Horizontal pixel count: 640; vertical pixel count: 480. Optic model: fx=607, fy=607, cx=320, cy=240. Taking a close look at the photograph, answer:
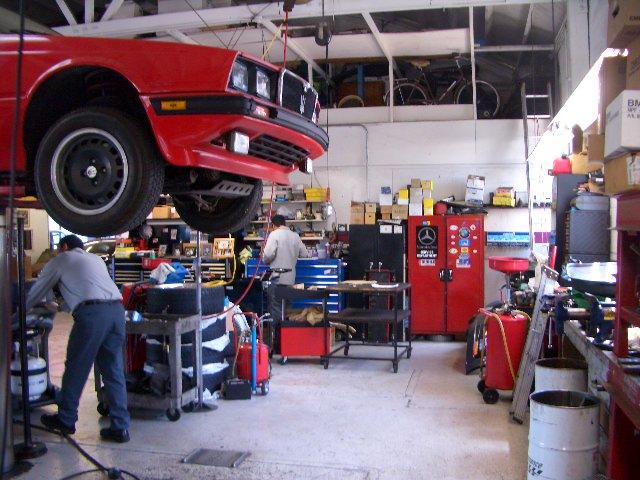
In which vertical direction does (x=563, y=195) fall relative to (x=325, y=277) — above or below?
above

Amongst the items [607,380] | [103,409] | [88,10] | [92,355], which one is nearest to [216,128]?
[607,380]

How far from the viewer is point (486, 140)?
8703 millimetres

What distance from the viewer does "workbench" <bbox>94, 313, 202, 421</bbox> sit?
4496mm

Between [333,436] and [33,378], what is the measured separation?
238 cm

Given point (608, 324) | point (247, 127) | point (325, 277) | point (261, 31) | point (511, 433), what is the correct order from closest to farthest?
1. point (247, 127)
2. point (608, 324)
3. point (511, 433)
4. point (261, 31)
5. point (325, 277)

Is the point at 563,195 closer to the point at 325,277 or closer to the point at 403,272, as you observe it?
the point at 403,272

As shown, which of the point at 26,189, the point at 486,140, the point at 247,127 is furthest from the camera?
the point at 486,140

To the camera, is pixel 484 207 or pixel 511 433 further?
pixel 484 207

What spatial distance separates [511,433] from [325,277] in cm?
413

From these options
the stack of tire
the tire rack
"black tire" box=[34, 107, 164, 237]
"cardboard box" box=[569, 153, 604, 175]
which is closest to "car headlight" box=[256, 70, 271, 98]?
"black tire" box=[34, 107, 164, 237]

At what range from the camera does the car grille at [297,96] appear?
2.76 m

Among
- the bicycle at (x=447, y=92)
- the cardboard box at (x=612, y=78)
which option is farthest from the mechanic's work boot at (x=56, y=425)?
the bicycle at (x=447, y=92)

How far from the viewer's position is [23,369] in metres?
3.73

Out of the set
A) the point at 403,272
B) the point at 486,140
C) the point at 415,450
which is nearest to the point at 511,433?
the point at 415,450
